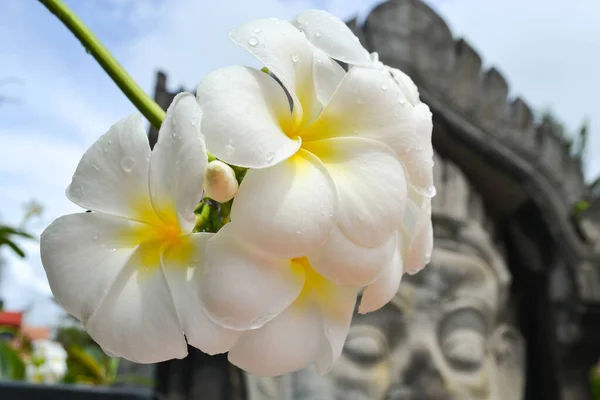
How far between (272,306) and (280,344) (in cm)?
1

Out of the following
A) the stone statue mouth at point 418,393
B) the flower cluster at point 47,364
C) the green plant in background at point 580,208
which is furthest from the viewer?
the flower cluster at point 47,364

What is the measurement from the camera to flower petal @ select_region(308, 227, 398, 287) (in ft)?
0.49

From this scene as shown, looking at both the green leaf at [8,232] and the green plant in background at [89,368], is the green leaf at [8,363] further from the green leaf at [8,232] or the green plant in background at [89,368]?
the green leaf at [8,232]

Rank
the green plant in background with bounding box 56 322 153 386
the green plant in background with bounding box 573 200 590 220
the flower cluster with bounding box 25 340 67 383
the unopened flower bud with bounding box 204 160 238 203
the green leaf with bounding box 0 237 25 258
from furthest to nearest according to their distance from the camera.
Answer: the flower cluster with bounding box 25 340 67 383, the green plant in background with bounding box 56 322 153 386, the green plant in background with bounding box 573 200 590 220, the green leaf with bounding box 0 237 25 258, the unopened flower bud with bounding box 204 160 238 203

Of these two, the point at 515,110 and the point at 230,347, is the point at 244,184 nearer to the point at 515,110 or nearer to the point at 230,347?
the point at 230,347

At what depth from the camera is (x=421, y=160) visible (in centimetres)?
17

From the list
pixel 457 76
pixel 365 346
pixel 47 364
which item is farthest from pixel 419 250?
pixel 47 364

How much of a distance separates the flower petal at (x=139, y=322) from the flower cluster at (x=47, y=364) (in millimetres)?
1140

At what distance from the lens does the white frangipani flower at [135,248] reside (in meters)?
0.15

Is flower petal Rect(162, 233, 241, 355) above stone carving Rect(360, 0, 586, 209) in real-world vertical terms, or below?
above

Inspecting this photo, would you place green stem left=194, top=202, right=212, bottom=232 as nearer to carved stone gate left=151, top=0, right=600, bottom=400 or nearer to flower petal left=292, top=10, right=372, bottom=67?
flower petal left=292, top=10, right=372, bottom=67

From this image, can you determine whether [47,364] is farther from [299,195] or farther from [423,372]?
[299,195]

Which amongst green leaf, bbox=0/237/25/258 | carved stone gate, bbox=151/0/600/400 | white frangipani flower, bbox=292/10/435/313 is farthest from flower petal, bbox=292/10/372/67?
carved stone gate, bbox=151/0/600/400

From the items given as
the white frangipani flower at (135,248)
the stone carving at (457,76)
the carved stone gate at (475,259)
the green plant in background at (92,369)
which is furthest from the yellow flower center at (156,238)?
the green plant in background at (92,369)
